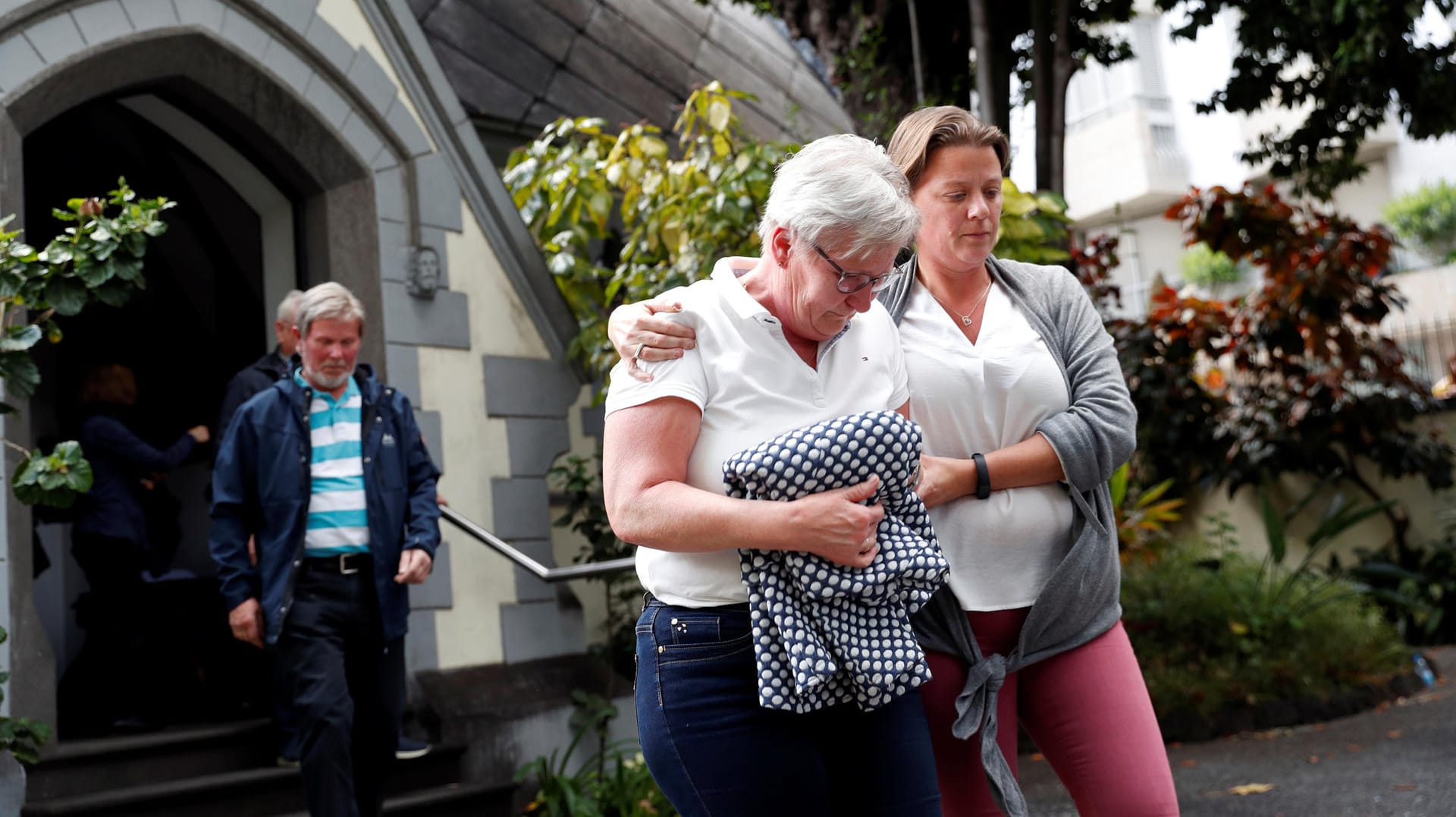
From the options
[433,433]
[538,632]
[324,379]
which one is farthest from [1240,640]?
[324,379]

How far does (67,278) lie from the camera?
3.83 m

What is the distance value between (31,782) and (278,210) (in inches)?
119

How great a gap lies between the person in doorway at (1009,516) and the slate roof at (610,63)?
548 centimetres

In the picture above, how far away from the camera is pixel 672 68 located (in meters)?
9.55

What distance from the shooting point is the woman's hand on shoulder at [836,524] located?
6.15 feet

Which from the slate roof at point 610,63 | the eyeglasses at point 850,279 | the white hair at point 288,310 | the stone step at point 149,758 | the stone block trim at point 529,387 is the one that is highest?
the slate roof at point 610,63

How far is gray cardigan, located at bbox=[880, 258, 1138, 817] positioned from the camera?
7.66 ft

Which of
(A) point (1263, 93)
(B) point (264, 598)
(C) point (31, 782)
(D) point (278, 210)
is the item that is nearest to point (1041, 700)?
(B) point (264, 598)

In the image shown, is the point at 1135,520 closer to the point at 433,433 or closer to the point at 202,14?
the point at 433,433

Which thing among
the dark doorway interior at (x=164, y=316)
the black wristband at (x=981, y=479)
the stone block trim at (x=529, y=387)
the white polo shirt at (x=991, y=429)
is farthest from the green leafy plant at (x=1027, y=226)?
the dark doorway interior at (x=164, y=316)

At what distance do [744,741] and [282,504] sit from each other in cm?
271

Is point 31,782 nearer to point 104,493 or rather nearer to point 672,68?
point 104,493

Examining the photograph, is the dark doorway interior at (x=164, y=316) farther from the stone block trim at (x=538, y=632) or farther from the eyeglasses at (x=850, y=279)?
the eyeglasses at (x=850, y=279)

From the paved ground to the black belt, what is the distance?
3009mm
